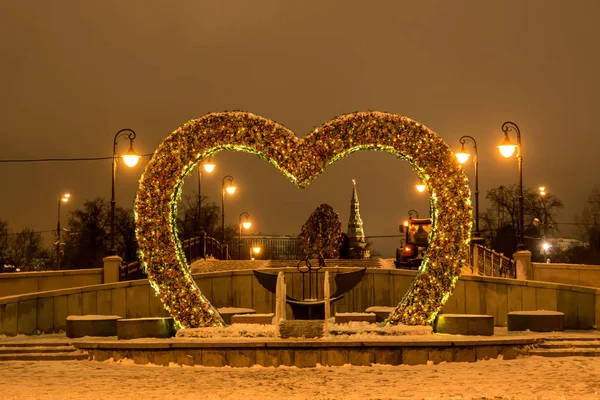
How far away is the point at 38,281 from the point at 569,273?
1552 centimetres

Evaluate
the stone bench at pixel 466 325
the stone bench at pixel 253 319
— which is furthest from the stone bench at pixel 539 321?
the stone bench at pixel 253 319

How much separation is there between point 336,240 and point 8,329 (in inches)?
537

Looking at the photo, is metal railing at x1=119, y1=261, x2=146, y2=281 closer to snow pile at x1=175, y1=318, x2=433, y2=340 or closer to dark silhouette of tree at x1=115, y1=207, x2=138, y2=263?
snow pile at x1=175, y1=318, x2=433, y2=340

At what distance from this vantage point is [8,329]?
2016cm

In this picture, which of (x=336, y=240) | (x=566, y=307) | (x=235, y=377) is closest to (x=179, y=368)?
(x=235, y=377)

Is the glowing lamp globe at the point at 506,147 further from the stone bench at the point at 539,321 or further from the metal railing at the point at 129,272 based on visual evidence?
the metal railing at the point at 129,272

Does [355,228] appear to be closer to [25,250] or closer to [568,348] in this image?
[25,250]

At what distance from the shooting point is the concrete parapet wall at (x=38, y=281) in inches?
986

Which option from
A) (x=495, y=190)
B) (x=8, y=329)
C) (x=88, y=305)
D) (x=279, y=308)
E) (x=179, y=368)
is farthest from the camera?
(x=495, y=190)

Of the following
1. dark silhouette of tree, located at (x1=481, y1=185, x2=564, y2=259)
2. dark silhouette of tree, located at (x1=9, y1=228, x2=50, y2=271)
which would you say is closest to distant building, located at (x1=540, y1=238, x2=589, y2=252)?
dark silhouette of tree, located at (x1=481, y1=185, x2=564, y2=259)

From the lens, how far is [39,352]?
57.8ft

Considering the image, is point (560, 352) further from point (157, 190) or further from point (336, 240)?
point (336, 240)

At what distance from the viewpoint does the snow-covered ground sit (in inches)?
533

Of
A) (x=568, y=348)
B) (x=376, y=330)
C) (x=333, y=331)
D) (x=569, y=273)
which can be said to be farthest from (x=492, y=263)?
(x=333, y=331)
